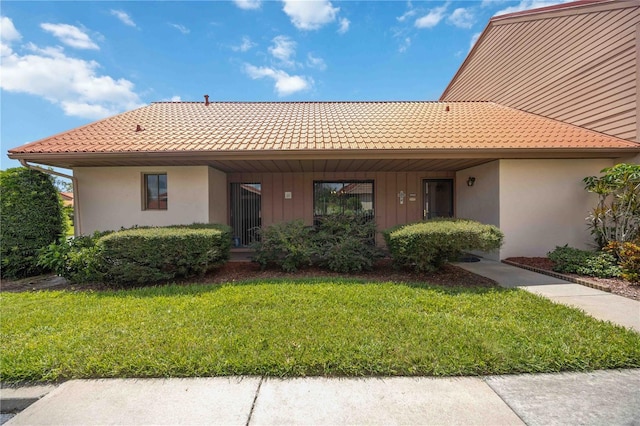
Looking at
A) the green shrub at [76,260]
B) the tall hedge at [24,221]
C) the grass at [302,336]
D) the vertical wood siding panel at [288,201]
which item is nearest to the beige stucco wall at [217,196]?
the vertical wood siding panel at [288,201]

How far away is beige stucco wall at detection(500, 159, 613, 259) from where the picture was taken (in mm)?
7039

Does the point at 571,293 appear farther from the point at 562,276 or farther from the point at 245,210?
the point at 245,210

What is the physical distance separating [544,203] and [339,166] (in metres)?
5.36

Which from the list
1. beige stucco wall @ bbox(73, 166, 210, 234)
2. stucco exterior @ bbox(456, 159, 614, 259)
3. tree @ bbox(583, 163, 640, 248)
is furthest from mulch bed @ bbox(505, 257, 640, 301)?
beige stucco wall @ bbox(73, 166, 210, 234)

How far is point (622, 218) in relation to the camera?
599 cm

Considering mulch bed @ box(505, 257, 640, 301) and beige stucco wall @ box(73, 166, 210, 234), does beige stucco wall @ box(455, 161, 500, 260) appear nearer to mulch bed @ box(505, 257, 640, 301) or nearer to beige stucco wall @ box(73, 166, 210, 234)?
mulch bed @ box(505, 257, 640, 301)

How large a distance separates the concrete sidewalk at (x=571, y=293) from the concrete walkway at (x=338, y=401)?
1.59 meters

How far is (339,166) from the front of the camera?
8156 mm

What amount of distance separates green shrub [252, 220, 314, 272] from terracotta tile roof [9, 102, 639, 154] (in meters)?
1.86

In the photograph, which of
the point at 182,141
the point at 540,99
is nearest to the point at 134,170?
the point at 182,141

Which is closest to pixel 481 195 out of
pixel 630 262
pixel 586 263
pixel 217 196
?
pixel 586 263

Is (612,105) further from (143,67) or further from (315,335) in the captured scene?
(143,67)

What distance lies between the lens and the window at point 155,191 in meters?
7.54

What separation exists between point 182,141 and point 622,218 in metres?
10.1
